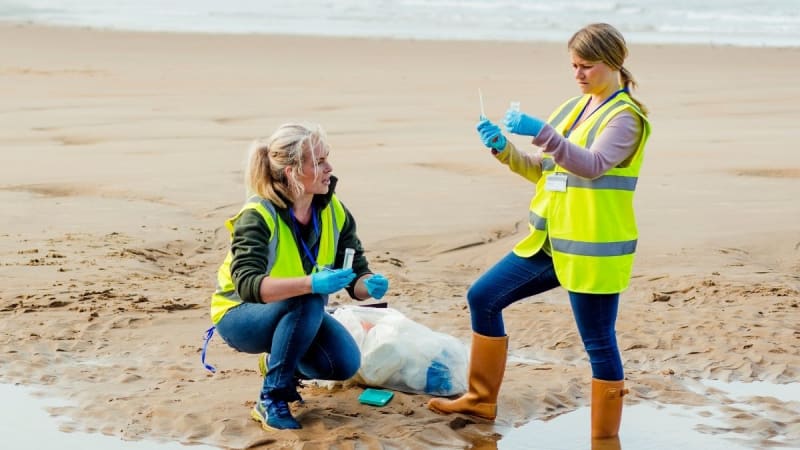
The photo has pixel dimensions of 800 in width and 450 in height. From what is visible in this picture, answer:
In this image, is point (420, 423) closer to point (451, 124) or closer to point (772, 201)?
point (772, 201)

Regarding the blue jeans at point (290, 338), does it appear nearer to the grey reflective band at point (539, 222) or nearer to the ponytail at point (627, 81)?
the grey reflective band at point (539, 222)

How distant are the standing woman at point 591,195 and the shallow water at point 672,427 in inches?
9.2

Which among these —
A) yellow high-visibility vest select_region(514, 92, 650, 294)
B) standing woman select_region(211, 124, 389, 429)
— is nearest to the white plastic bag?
standing woman select_region(211, 124, 389, 429)

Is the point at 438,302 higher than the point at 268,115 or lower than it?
lower

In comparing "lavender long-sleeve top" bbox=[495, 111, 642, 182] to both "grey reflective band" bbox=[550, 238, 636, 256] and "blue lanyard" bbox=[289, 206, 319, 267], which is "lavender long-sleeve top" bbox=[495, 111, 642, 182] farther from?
"blue lanyard" bbox=[289, 206, 319, 267]

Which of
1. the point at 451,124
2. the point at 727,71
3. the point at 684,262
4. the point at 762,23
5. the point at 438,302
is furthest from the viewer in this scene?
the point at 762,23

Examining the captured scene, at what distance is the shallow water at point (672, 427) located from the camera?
4969mm

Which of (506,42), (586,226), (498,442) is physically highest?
(506,42)

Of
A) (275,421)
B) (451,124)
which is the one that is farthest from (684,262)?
(451,124)

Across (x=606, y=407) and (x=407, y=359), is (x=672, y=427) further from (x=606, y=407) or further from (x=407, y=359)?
(x=407, y=359)

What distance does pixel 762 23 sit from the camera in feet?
98.0

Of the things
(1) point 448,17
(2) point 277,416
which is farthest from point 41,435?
(1) point 448,17

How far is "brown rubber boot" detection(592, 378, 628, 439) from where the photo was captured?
474 cm

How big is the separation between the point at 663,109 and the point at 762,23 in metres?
16.3
